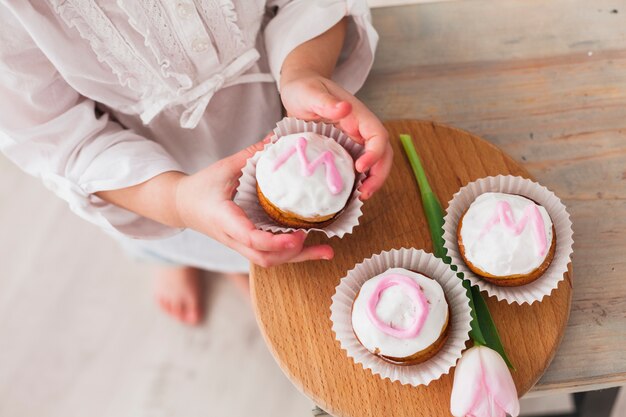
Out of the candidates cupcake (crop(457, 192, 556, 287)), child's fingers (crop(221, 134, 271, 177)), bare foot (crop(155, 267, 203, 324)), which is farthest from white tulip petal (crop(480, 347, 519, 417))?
bare foot (crop(155, 267, 203, 324))

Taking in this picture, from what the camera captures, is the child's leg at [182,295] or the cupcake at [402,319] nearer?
the cupcake at [402,319]

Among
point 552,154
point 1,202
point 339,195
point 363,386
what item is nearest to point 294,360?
point 363,386

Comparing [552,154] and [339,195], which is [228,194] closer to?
[339,195]

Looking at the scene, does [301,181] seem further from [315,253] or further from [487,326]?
[487,326]

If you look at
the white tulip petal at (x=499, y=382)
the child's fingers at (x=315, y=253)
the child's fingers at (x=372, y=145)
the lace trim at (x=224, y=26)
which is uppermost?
the lace trim at (x=224, y=26)

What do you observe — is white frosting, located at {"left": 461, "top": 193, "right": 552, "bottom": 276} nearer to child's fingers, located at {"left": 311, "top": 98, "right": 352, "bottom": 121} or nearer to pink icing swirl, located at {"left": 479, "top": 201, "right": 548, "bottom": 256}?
pink icing swirl, located at {"left": 479, "top": 201, "right": 548, "bottom": 256}

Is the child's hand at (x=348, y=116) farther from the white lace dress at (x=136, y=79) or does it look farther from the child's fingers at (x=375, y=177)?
the white lace dress at (x=136, y=79)

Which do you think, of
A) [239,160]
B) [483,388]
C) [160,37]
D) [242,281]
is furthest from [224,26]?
[242,281]

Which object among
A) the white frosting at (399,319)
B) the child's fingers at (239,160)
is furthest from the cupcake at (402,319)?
the child's fingers at (239,160)
